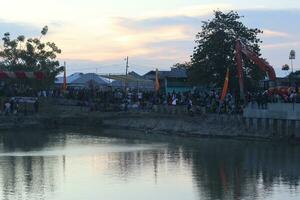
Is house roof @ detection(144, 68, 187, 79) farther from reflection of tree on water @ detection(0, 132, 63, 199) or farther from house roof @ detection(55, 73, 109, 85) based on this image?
reflection of tree on water @ detection(0, 132, 63, 199)

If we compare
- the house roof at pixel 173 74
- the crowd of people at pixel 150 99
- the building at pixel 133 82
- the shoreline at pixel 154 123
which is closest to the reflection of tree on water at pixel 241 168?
the shoreline at pixel 154 123

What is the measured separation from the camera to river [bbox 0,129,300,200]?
2767 centimetres

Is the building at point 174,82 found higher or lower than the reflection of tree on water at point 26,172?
higher

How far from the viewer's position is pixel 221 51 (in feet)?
203

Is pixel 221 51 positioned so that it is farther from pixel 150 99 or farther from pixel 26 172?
pixel 26 172

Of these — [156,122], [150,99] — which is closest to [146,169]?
[156,122]

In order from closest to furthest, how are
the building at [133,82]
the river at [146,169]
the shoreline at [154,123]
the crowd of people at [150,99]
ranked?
the river at [146,169], the shoreline at [154,123], the crowd of people at [150,99], the building at [133,82]

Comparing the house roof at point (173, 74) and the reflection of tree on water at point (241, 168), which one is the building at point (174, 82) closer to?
the house roof at point (173, 74)

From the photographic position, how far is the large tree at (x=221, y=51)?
2440 inches

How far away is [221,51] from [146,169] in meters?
28.9

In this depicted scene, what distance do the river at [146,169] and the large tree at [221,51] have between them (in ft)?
37.3

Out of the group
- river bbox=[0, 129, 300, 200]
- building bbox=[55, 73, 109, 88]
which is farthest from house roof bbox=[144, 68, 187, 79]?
river bbox=[0, 129, 300, 200]

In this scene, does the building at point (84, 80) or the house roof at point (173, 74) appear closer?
the house roof at point (173, 74)

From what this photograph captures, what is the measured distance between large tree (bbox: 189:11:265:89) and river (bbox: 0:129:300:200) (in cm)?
1135
